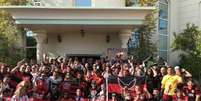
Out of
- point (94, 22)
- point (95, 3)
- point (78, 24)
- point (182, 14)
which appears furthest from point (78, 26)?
point (182, 14)

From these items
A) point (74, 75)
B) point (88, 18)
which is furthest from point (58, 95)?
point (88, 18)

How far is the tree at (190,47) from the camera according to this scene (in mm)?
32156

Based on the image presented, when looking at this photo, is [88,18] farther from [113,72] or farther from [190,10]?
[190,10]

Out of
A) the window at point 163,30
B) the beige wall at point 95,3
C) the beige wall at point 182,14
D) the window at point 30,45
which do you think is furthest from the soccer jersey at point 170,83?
the beige wall at point 182,14

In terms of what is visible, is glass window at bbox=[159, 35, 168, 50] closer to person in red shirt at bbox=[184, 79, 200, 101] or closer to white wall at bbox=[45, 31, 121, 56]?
white wall at bbox=[45, 31, 121, 56]

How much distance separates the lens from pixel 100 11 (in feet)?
82.1

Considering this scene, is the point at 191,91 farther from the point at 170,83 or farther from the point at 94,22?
the point at 94,22

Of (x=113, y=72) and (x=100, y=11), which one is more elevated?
(x=100, y=11)

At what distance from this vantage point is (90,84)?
750 inches

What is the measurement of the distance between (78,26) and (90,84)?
7326mm

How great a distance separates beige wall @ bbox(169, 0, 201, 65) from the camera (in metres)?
37.0

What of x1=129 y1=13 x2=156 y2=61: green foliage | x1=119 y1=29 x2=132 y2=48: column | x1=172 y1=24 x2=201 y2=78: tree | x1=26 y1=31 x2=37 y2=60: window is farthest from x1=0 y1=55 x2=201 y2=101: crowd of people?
x1=172 y1=24 x2=201 y2=78: tree

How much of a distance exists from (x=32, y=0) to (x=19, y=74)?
1158 centimetres

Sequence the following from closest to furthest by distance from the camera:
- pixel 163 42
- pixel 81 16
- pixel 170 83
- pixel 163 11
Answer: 1. pixel 170 83
2. pixel 81 16
3. pixel 163 42
4. pixel 163 11
